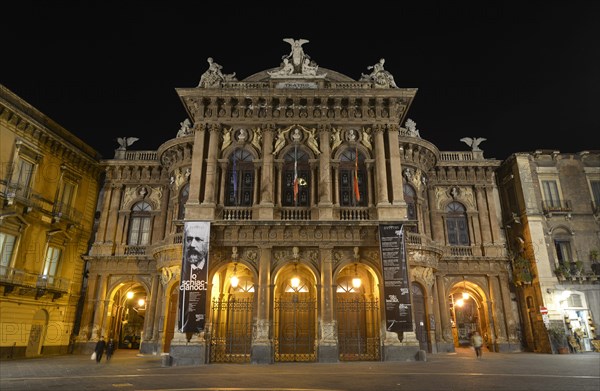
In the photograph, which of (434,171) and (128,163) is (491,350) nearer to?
(434,171)

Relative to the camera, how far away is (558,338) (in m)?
23.2

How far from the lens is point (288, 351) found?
66.8 ft

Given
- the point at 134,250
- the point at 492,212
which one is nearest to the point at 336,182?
the point at 492,212

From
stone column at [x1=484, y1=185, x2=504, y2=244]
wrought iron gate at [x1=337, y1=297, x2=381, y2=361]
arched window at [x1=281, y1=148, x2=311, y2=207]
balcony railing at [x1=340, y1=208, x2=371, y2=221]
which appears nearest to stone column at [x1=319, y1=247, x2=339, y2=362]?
wrought iron gate at [x1=337, y1=297, x2=381, y2=361]

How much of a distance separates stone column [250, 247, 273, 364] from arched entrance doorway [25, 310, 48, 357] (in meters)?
13.1

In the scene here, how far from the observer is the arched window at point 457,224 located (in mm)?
26875

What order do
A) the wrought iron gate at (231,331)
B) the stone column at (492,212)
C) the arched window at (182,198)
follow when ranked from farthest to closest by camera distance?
the stone column at (492,212)
the arched window at (182,198)
the wrought iron gate at (231,331)

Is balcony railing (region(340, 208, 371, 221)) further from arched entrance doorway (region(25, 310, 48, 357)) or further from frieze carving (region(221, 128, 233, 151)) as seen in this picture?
arched entrance doorway (region(25, 310, 48, 357))

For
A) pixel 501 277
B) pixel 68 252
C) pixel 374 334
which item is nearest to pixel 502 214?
pixel 501 277

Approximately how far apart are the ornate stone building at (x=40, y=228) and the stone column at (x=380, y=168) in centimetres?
1838

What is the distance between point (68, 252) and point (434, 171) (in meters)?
24.3

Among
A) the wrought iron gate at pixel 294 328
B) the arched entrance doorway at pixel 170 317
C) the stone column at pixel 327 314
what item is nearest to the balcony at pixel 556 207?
the stone column at pixel 327 314

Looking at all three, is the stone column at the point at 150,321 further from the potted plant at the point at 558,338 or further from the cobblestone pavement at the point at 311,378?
the potted plant at the point at 558,338

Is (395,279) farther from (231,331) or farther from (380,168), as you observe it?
(231,331)
